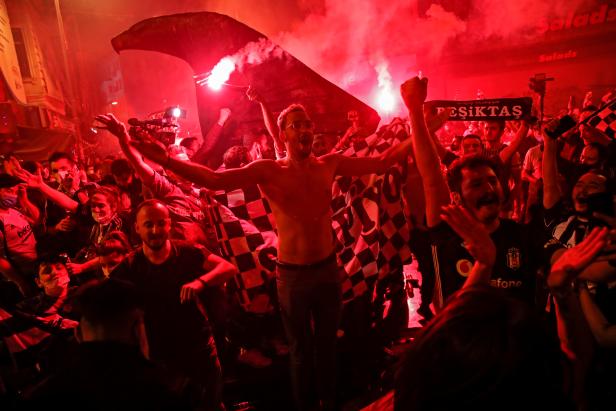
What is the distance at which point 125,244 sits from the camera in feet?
11.9

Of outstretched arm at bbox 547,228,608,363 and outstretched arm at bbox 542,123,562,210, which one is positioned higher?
outstretched arm at bbox 542,123,562,210

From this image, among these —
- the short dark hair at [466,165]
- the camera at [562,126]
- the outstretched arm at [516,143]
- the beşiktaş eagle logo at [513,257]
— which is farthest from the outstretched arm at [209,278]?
the outstretched arm at [516,143]

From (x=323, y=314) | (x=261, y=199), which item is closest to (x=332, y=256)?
(x=323, y=314)

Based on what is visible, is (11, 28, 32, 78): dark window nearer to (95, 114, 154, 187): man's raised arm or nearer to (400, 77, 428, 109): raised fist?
(95, 114, 154, 187): man's raised arm

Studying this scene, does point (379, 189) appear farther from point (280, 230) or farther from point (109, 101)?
point (109, 101)

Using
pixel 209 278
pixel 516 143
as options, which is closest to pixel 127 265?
pixel 209 278

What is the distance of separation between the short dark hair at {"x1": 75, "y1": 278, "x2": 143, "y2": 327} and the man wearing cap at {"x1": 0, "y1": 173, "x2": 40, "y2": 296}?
3338 mm

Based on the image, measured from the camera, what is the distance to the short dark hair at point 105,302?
1529 mm

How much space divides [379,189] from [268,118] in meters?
1.75

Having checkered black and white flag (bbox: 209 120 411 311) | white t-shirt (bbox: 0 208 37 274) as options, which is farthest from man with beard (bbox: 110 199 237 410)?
white t-shirt (bbox: 0 208 37 274)

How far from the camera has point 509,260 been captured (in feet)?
6.86

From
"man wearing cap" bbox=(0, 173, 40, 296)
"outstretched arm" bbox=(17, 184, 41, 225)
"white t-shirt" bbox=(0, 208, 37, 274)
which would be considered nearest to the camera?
"man wearing cap" bbox=(0, 173, 40, 296)

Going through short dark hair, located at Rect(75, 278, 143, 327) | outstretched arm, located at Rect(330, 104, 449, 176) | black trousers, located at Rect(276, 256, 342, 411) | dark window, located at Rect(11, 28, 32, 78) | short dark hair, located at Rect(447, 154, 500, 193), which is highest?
dark window, located at Rect(11, 28, 32, 78)

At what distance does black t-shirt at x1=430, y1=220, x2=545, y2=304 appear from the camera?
6.82ft
